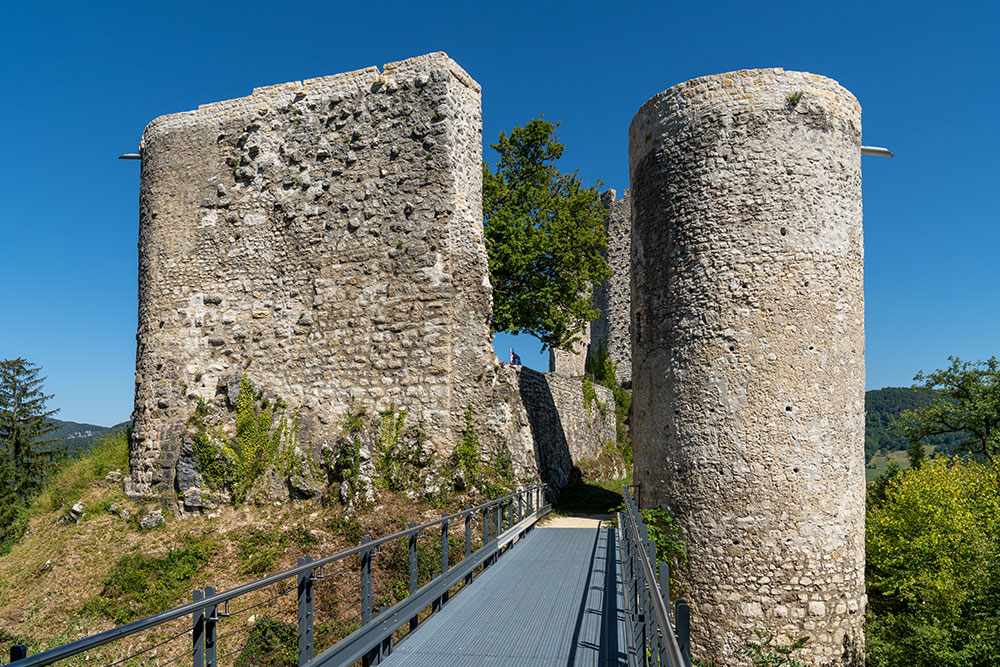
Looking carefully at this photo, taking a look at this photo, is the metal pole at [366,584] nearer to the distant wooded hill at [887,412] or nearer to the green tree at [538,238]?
the green tree at [538,238]

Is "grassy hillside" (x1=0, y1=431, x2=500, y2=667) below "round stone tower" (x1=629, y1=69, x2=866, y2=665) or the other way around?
below

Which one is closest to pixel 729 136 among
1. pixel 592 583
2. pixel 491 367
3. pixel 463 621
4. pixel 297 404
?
pixel 491 367

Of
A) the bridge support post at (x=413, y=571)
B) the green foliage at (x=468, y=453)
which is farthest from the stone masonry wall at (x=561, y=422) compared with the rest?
the bridge support post at (x=413, y=571)

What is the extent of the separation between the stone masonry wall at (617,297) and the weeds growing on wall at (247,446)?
926 inches

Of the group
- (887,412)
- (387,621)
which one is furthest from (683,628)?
(887,412)

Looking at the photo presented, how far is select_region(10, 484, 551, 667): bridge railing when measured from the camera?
11.8ft

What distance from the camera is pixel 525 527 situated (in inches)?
A: 461

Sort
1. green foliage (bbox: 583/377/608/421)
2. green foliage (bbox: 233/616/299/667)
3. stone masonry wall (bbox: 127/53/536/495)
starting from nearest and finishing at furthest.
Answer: green foliage (bbox: 233/616/299/667) < stone masonry wall (bbox: 127/53/536/495) < green foliage (bbox: 583/377/608/421)

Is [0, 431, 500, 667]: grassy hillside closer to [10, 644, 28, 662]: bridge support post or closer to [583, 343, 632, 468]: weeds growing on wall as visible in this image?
[10, 644, 28, 662]: bridge support post

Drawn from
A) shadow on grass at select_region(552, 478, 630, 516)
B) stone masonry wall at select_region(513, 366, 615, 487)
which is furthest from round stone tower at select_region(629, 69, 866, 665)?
Answer: stone masonry wall at select_region(513, 366, 615, 487)

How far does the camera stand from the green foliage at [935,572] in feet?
38.7

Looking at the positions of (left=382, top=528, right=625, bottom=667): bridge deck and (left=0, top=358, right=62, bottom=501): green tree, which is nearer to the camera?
(left=382, top=528, right=625, bottom=667): bridge deck

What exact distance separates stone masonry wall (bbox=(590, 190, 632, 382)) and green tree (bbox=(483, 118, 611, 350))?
1439 cm

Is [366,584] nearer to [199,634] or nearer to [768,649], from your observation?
[199,634]
